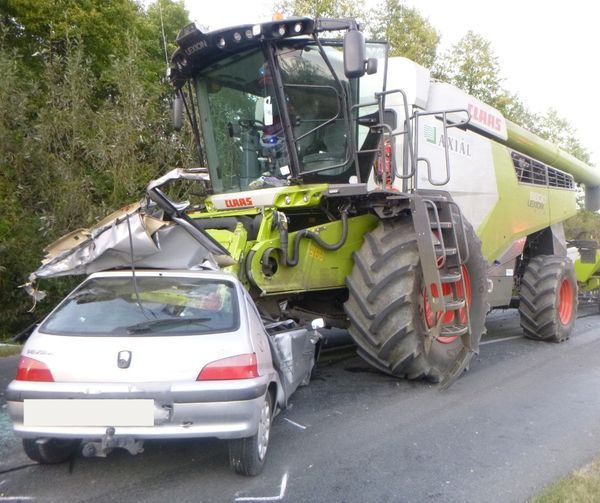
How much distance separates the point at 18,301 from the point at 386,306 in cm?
650

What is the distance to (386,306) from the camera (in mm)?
5785

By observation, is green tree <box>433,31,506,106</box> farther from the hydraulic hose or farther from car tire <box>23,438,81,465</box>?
car tire <box>23,438,81,465</box>

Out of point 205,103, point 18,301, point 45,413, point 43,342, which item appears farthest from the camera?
point 18,301

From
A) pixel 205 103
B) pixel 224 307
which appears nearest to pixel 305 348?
pixel 224 307

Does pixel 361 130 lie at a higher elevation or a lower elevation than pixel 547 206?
higher

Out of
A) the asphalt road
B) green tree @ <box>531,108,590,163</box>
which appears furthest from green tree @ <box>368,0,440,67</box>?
the asphalt road

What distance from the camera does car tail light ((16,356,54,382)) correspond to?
3516mm

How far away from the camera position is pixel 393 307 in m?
5.71

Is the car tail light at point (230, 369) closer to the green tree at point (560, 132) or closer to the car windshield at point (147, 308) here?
the car windshield at point (147, 308)

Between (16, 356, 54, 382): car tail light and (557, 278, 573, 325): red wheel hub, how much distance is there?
27.6ft

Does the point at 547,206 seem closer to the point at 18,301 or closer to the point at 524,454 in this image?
the point at 524,454

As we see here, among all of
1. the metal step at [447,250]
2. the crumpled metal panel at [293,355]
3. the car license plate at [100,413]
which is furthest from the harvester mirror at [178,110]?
the car license plate at [100,413]

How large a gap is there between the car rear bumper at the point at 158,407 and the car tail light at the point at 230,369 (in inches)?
1.8

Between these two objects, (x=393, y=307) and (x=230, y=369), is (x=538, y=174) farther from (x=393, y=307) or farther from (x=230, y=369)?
(x=230, y=369)
